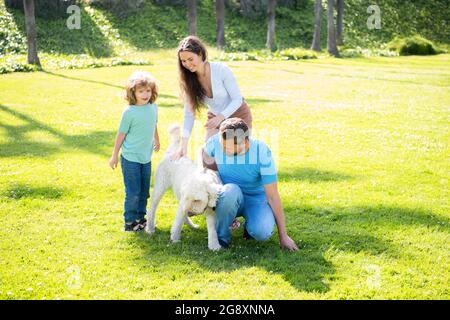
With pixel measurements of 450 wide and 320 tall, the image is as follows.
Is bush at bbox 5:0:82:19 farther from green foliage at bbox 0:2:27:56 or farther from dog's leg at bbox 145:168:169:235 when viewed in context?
dog's leg at bbox 145:168:169:235

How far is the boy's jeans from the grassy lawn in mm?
287

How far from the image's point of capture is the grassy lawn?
4445 millimetres

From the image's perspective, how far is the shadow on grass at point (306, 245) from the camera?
4715mm

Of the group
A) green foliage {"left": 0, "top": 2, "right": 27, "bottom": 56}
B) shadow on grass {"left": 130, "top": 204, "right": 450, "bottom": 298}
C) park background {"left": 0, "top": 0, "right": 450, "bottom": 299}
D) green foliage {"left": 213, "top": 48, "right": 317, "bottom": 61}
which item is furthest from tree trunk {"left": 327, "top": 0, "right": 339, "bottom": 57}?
shadow on grass {"left": 130, "top": 204, "right": 450, "bottom": 298}

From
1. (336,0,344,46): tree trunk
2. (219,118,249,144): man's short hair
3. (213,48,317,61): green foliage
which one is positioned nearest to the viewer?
(219,118,249,144): man's short hair

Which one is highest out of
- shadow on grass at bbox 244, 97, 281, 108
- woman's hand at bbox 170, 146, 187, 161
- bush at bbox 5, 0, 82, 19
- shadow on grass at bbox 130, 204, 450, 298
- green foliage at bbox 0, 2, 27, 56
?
bush at bbox 5, 0, 82, 19

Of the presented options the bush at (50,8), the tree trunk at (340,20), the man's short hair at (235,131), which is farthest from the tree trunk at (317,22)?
the man's short hair at (235,131)

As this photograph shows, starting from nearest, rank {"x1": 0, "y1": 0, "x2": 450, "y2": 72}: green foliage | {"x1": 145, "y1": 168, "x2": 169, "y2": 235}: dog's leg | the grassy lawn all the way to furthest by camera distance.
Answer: the grassy lawn → {"x1": 145, "y1": 168, "x2": 169, "y2": 235}: dog's leg → {"x1": 0, "y1": 0, "x2": 450, "y2": 72}: green foliage

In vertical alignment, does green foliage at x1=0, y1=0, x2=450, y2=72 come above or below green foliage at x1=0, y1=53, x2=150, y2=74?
above

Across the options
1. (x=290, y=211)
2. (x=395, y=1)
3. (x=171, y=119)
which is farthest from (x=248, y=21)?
(x=290, y=211)

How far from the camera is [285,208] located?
648 cm

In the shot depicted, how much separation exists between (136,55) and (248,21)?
1281 centimetres

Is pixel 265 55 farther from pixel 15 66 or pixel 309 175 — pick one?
pixel 309 175

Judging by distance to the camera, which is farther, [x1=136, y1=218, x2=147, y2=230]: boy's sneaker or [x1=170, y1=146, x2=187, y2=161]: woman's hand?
[x1=136, y1=218, x2=147, y2=230]: boy's sneaker
